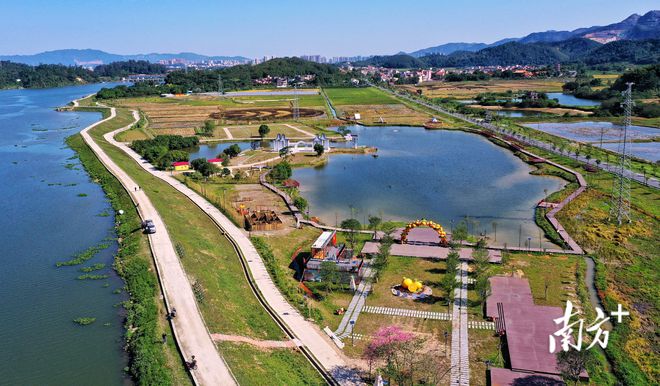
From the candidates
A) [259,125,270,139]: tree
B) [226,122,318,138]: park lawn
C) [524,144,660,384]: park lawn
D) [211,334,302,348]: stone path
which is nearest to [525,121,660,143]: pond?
[524,144,660,384]: park lawn

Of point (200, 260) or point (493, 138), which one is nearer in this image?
point (200, 260)

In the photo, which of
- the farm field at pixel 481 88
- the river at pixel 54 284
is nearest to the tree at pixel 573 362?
the river at pixel 54 284

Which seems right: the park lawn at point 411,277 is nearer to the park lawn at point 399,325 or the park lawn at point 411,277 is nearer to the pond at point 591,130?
the park lawn at point 399,325

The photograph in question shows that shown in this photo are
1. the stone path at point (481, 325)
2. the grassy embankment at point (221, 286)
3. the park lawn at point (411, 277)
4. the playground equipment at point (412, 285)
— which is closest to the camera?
the grassy embankment at point (221, 286)

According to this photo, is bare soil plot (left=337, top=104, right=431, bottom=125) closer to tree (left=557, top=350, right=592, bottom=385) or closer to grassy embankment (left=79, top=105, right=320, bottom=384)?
grassy embankment (left=79, top=105, right=320, bottom=384)

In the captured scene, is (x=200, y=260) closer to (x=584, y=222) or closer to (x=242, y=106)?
(x=584, y=222)

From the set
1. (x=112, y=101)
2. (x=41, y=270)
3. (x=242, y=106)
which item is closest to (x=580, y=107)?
(x=242, y=106)
